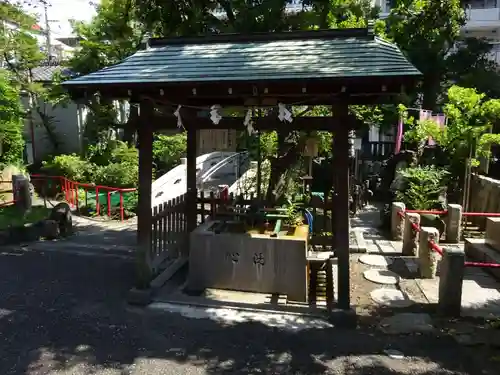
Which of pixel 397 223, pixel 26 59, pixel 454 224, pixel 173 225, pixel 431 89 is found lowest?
pixel 397 223

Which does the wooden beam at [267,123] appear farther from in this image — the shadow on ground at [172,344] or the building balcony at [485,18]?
the building balcony at [485,18]

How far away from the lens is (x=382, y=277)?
8.60m

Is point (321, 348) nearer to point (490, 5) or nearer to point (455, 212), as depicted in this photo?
point (455, 212)

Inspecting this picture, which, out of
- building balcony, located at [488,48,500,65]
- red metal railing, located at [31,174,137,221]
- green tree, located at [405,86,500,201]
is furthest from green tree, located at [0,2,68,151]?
building balcony, located at [488,48,500,65]

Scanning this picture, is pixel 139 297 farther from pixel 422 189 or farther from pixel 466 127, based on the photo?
pixel 466 127

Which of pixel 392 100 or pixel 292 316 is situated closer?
pixel 292 316

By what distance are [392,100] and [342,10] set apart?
8527 mm

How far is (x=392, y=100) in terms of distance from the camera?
7.11m

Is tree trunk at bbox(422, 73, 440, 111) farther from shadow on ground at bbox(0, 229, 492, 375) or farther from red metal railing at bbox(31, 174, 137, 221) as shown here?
shadow on ground at bbox(0, 229, 492, 375)

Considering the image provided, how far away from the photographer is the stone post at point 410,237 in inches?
391

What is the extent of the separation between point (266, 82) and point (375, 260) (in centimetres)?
562

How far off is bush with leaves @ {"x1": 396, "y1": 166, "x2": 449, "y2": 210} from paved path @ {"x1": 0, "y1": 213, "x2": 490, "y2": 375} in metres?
7.20

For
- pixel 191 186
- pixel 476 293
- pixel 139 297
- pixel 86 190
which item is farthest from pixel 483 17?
pixel 139 297

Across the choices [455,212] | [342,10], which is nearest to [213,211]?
[455,212]
